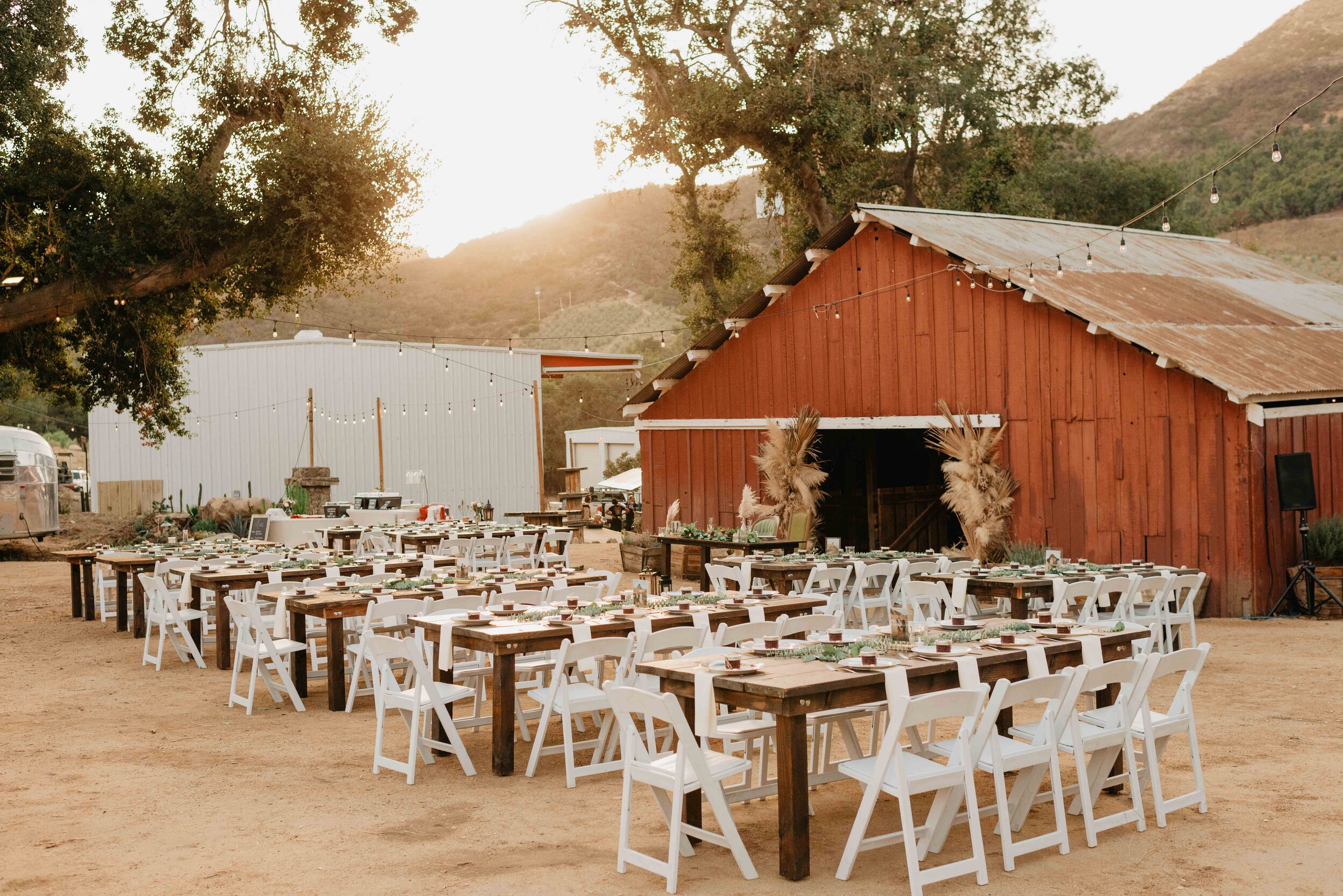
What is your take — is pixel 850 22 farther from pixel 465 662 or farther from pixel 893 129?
pixel 465 662

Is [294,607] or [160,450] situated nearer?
[294,607]

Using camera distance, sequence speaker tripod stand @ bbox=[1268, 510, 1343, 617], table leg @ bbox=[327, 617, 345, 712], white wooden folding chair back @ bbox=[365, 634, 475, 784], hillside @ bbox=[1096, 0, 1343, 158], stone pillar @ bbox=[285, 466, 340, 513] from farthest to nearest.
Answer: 1. hillside @ bbox=[1096, 0, 1343, 158]
2. stone pillar @ bbox=[285, 466, 340, 513]
3. speaker tripod stand @ bbox=[1268, 510, 1343, 617]
4. table leg @ bbox=[327, 617, 345, 712]
5. white wooden folding chair back @ bbox=[365, 634, 475, 784]

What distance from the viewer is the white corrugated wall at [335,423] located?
27672 mm

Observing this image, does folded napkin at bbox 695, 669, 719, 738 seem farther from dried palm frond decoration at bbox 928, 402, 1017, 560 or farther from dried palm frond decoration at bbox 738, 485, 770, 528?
dried palm frond decoration at bbox 738, 485, 770, 528

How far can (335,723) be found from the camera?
857cm

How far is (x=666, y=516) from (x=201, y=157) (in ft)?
26.6

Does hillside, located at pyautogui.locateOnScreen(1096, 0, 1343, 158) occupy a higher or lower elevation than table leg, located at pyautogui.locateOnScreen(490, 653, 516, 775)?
higher

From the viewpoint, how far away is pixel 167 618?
11.0m

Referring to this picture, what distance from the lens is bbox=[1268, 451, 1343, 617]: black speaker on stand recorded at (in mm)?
12383

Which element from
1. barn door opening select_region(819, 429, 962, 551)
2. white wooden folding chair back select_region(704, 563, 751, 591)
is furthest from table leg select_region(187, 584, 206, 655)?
barn door opening select_region(819, 429, 962, 551)

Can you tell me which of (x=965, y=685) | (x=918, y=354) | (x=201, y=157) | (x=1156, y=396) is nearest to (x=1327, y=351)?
(x=1156, y=396)

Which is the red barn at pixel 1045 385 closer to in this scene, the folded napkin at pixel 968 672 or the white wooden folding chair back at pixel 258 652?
the folded napkin at pixel 968 672

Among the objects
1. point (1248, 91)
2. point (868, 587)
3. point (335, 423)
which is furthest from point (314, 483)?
point (1248, 91)

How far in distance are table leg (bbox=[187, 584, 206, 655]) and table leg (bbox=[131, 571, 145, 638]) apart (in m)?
1.20
